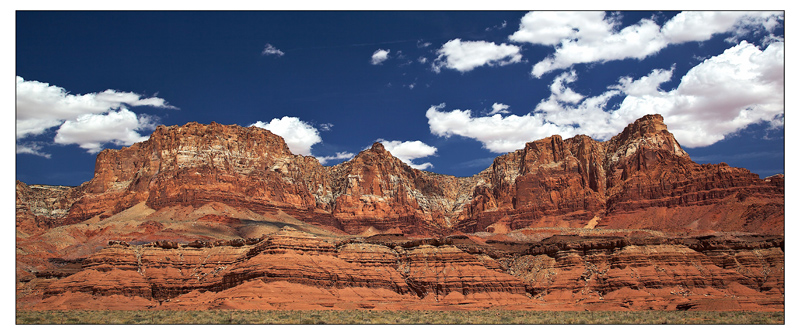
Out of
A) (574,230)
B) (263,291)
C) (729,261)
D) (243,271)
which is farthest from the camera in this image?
(574,230)

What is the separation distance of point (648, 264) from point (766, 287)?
13436 mm

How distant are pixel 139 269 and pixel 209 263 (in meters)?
8.35

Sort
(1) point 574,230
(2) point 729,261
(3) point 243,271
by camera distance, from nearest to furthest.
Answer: (3) point 243,271 < (2) point 729,261 < (1) point 574,230

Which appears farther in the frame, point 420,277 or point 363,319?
point 420,277

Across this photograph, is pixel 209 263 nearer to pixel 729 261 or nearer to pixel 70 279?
pixel 70 279

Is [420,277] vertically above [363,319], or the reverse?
[420,277]

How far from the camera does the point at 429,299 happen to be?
8331 cm

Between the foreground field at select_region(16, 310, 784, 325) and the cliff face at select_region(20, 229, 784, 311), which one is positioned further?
the cliff face at select_region(20, 229, 784, 311)

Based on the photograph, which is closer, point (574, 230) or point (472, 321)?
point (472, 321)

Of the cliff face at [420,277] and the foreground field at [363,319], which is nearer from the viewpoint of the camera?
the foreground field at [363,319]

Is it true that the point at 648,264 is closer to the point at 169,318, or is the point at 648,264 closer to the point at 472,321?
the point at 472,321

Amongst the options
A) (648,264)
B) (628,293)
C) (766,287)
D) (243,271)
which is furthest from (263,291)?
(766,287)

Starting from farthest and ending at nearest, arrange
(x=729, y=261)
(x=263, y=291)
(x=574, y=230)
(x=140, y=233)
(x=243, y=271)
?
(x=574, y=230) → (x=140, y=233) → (x=729, y=261) → (x=243, y=271) → (x=263, y=291)

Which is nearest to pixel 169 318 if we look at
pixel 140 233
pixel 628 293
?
pixel 628 293
